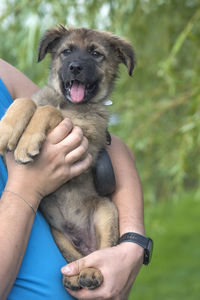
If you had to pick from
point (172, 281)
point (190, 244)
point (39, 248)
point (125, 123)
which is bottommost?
point (190, 244)

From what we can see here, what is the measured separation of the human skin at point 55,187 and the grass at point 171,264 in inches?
65.3

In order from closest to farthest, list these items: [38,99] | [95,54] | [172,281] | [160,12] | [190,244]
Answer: [38,99]
[95,54]
[160,12]
[172,281]
[190,244]

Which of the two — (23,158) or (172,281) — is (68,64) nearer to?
(23,158)

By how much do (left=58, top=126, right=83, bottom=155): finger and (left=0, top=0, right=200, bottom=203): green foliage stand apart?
3.62ft

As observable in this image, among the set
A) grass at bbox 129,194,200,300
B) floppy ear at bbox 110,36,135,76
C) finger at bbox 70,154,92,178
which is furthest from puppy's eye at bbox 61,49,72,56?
grass at bbox 129,194,200,300

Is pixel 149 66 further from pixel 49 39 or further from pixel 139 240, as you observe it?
pixel 139 240

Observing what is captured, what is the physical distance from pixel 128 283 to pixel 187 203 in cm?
925

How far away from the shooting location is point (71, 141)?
76.6 inches

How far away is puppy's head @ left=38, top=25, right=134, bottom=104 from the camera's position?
2473 millimetres

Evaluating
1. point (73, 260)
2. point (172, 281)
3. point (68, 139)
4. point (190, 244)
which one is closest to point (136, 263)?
point (73, 260)

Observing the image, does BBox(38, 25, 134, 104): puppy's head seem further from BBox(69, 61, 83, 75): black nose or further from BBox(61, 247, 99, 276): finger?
BBox(61, 247, 99, 276): finger

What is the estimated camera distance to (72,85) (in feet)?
8.20

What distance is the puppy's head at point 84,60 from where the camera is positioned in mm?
2473


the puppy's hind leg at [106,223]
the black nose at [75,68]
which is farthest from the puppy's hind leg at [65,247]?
the black nose at [75,68]
